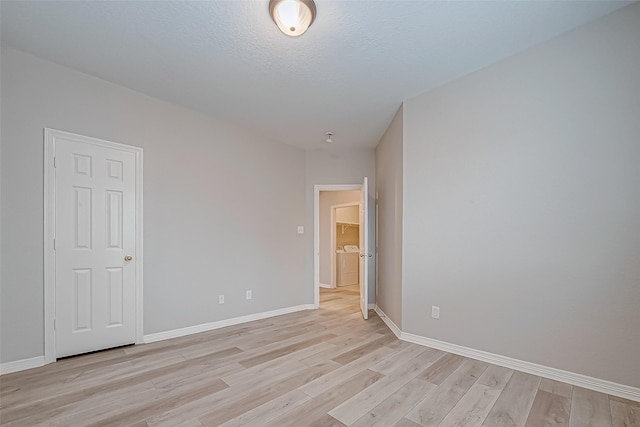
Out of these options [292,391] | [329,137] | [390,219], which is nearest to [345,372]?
[292,391]

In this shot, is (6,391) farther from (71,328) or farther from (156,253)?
(156,253)

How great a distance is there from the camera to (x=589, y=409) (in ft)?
6.59

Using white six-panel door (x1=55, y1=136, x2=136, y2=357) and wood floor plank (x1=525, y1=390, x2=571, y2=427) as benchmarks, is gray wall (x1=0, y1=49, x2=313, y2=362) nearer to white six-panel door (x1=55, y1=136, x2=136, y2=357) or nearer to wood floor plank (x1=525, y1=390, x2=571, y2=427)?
white six-panel door (x1=55, y1=136, x2=136, y2=357)

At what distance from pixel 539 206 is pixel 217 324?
149 inches

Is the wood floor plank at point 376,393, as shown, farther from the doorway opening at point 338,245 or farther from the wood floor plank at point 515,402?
the doorway opening at point 338,245

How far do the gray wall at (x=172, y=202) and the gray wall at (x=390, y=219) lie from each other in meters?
1.30

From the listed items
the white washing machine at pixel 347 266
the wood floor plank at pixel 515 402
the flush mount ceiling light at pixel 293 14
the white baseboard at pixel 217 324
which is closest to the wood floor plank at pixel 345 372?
the wood floor plank at pixel 515 402

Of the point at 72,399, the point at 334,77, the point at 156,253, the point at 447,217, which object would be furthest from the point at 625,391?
the point at 156,253

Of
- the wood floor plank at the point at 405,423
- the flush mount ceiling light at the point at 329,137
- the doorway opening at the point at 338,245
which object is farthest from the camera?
the doorway opening at the point at 338,245

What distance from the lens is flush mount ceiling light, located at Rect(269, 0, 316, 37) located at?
6.31ft

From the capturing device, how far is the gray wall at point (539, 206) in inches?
85.5

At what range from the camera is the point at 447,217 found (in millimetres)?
3121

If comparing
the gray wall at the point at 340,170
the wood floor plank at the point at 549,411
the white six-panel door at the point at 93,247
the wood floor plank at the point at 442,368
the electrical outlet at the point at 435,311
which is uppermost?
the gray wall at the point at 340,170

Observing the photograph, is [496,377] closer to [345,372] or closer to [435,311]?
[435,311]
